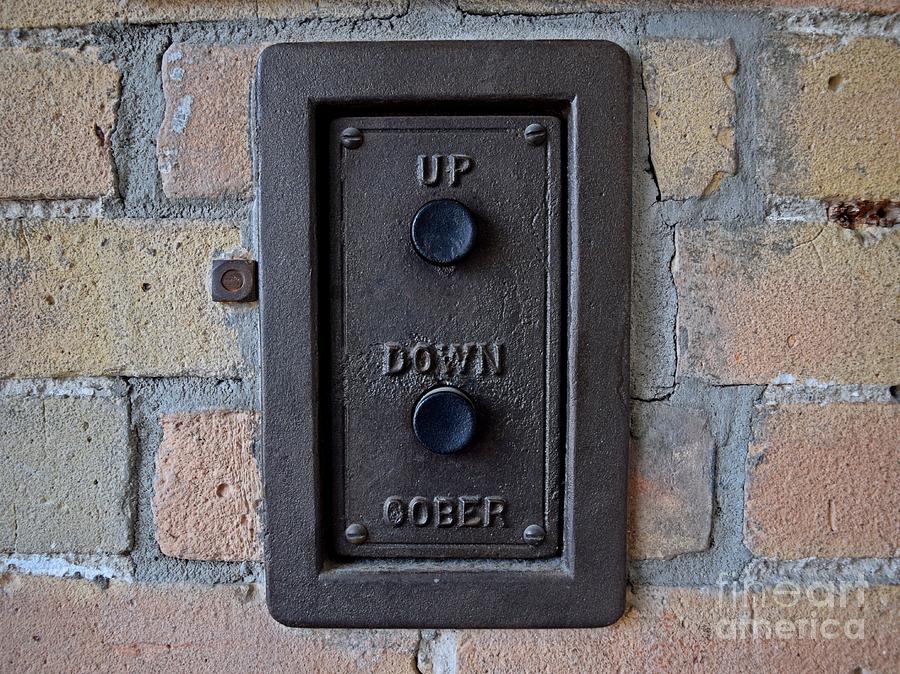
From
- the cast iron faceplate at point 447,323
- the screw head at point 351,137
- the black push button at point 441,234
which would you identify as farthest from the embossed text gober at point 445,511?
the screw head at point 351,137

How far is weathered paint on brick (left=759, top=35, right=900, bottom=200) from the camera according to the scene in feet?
1.85

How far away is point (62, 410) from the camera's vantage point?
61 centimetres

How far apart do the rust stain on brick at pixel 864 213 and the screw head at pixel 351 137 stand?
0.46 metres

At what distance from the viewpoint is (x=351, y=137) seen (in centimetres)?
55

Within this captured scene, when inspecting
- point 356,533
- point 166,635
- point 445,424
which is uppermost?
point 445,424

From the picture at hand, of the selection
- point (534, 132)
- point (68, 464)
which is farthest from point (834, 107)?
point (68, 464)

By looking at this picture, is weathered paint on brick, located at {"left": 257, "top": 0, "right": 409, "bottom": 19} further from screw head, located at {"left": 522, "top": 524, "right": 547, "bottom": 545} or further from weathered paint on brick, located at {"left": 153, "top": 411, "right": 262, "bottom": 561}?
screw head, located at {"left": 522, "top": 524, "right": 547, "bottom": 545}

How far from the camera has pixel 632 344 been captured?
1.92ft

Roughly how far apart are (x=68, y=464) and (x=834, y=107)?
2.73ft

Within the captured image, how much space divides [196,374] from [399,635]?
1.12 ft

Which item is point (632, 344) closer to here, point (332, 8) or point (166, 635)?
point (332, 8)

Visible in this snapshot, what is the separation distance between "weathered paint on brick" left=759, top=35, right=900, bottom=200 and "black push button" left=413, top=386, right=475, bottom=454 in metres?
0.38

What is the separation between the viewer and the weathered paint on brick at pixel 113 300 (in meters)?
0.59

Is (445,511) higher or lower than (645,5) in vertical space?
lower
